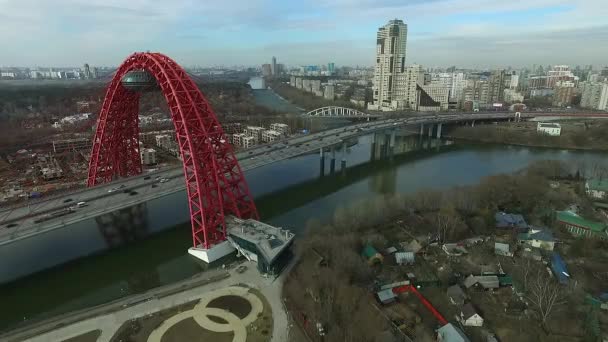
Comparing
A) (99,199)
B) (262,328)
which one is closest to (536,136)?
(262,328)

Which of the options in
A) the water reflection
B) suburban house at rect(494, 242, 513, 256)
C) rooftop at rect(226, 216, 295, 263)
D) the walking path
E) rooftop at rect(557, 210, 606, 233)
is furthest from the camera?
the water reflection

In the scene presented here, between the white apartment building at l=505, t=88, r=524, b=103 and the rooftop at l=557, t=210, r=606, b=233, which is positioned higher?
the white apartment building at l=505, t=88, r=524, b=103

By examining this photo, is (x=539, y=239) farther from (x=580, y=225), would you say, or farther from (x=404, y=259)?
(x=404, y=259)

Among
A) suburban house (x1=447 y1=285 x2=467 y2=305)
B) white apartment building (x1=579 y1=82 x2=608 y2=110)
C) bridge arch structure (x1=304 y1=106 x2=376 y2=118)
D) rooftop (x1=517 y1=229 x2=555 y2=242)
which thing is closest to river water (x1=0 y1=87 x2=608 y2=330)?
suburban house (x1=447 y1=285 x2=467 y2=305)

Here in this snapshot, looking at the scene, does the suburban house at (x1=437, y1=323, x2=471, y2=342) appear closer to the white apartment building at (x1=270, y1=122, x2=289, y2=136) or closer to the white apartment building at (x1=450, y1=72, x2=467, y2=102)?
the white apartment building at (x1=270, y1=122, x2=289, y2=136)

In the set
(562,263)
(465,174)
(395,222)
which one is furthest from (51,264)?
(465,174)

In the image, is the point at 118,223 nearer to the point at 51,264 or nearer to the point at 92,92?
the point at 51,264
